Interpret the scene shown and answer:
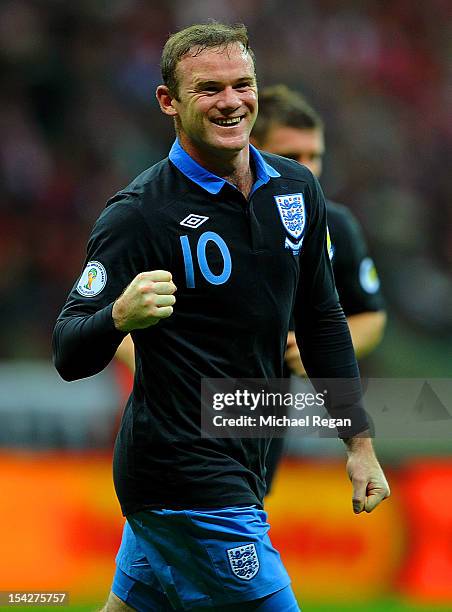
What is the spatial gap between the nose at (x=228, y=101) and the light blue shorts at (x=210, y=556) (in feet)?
4.05

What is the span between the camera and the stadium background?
7402mm

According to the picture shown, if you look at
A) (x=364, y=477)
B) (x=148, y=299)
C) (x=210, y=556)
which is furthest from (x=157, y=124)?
(x=148, y=299)

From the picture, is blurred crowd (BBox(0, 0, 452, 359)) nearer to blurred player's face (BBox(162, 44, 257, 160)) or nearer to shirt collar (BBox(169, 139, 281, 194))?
shirt collar (BBox(169, 139, 281, 194))

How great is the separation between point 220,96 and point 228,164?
232 millimetres

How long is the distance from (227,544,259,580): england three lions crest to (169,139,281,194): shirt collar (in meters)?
1.11

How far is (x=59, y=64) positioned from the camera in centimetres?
1229

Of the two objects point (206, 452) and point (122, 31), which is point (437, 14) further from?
point (206, 452)

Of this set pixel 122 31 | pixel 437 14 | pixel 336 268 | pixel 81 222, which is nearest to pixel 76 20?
pixel 122 31

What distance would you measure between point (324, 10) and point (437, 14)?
1.51m

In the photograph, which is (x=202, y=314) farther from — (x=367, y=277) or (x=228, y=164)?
(x=367, y=277)

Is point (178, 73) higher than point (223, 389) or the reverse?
higher

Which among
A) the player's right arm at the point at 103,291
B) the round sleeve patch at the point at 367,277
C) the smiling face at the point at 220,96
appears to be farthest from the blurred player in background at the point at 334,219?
the player's right arm at the point at 103,291

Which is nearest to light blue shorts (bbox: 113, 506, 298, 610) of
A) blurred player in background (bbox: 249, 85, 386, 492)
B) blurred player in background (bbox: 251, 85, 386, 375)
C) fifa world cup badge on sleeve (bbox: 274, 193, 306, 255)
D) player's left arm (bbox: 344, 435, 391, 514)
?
player's left arm (bbox: 344, 435, 391, 514)

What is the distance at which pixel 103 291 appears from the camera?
11.4 feet
